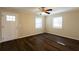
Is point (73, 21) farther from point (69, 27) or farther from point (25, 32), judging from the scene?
point (25, 32)

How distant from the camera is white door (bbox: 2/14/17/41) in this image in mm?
1869

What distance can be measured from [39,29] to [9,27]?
72 centimetres

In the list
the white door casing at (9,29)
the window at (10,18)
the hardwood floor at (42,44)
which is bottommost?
the hardwood floor at (42,44)

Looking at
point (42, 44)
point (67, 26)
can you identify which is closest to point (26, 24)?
point (42, 44)

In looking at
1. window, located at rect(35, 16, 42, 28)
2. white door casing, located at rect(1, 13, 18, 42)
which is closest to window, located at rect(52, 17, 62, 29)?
window, located at rect(35, 16, 42, 28)

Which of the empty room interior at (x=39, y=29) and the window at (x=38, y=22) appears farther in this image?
the window at (x=38, y=22)

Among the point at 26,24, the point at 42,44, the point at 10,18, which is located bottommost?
the point at 42,44

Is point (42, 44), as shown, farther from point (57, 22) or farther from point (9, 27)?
point (9, 27)

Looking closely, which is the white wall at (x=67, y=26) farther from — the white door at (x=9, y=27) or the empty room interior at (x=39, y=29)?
the white door at (x=9, y=27)

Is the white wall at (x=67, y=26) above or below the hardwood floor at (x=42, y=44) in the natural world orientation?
above

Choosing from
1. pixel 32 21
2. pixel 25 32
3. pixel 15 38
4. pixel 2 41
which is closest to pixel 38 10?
pixel 32 21

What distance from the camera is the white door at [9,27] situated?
187cm

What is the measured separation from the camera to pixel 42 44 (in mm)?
1980

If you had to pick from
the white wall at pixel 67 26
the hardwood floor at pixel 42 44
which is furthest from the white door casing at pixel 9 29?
the white wall at pixel 67 26
